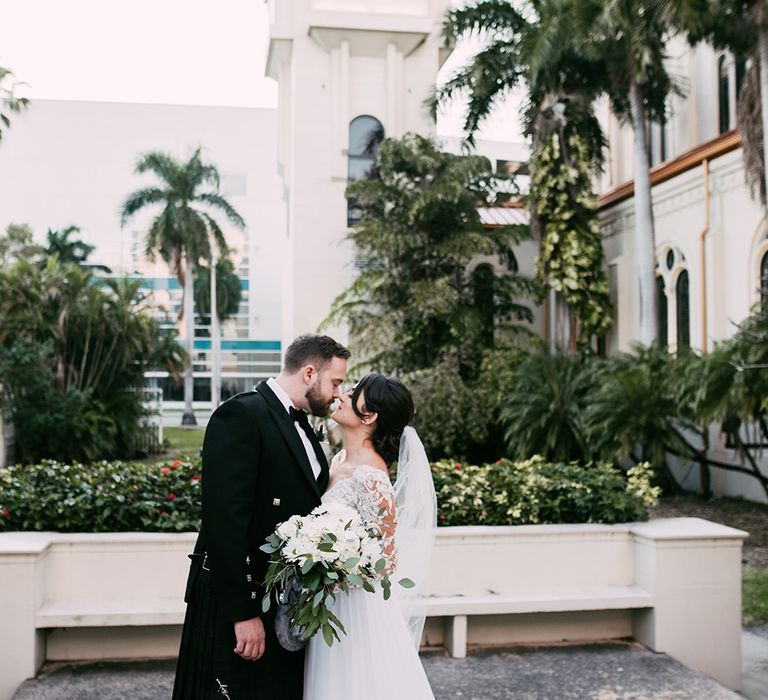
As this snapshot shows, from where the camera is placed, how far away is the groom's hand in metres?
3.48

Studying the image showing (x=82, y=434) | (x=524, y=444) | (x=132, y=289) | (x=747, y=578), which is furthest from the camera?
(x=132, y=289)

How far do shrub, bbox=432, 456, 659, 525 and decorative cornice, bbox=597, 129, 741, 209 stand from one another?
12.0 metres

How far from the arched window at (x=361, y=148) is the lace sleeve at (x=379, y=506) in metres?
21.7

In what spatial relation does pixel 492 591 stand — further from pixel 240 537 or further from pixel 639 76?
pixel 639 76

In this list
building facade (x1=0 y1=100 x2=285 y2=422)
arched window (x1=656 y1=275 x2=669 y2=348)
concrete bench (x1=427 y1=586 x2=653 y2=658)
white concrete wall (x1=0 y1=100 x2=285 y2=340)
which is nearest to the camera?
concrete bench (x1=427 y1=586 x2=653 y2=658)

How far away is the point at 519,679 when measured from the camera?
573 cm

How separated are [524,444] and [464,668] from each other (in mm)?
11562

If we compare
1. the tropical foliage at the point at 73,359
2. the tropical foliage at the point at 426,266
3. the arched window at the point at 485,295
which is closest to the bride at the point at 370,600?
the tropical foliage at the point at 426,266

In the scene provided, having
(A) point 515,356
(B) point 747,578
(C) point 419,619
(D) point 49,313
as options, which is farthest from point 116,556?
(D) point 49,313

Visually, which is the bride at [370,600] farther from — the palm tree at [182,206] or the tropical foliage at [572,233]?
the palm tree at [182,206]

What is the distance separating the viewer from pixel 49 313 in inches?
944

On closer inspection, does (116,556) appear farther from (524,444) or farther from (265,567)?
(524,444)

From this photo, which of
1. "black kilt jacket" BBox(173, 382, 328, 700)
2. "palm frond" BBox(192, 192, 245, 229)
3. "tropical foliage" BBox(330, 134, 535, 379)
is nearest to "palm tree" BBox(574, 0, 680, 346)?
"tropical foliage" BBox(330, 134, 535, 379)

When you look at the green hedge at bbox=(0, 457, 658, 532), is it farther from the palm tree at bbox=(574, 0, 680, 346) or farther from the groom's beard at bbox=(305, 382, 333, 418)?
the palm tree at bbox=(574, 0, 680, 346)
